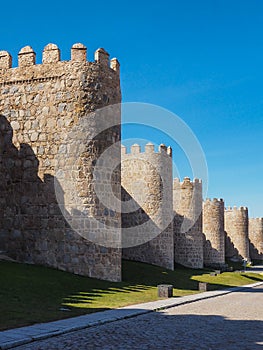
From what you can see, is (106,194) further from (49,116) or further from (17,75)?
(17,75)

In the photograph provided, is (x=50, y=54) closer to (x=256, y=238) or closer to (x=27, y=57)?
(x=27, y=57)

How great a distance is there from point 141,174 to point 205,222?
52.8 ft

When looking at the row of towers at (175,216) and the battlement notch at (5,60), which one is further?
the row of towers at (175,216)

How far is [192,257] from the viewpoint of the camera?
133 ft

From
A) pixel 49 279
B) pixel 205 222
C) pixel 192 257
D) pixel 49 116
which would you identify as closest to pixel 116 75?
pixel 49 116

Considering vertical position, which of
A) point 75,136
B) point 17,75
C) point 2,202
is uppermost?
point 17,75

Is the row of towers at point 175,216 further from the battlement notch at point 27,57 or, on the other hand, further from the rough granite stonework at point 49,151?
the battlement notch at point 27,57

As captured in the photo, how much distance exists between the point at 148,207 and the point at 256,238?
128 ft

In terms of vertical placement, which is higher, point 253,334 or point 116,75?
point 116,75

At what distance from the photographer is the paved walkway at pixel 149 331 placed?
917cm

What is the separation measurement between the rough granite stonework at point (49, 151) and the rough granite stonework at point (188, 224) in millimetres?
18998

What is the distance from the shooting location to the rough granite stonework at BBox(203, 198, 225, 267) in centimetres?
4706

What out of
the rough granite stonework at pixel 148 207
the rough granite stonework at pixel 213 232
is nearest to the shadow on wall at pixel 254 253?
the rough granite stonework at pixel 213 232

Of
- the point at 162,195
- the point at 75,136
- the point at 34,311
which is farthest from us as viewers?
the point at 162,195
